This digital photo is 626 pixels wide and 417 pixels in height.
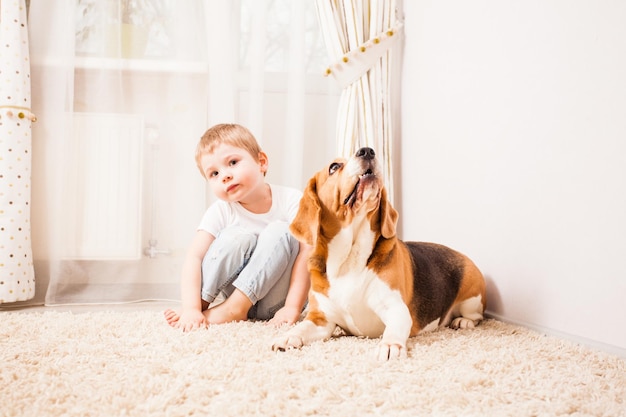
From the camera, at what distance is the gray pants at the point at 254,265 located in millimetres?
1879

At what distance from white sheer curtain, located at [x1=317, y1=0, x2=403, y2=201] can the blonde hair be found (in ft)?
2.31

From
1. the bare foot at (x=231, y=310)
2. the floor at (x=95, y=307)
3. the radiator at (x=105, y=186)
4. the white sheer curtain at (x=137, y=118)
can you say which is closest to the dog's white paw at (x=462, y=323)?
the bare foot at (x=231, y=310)

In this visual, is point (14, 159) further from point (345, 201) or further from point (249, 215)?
point (345, 201)

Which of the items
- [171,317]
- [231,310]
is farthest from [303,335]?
[171,317]

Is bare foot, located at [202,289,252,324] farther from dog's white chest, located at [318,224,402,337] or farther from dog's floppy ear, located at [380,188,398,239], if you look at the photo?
dog's floppy ear, located at [380,188,398,239]

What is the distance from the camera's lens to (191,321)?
5.73 ft

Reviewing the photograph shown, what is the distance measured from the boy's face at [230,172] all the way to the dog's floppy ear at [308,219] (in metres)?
0.43

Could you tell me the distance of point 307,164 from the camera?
9.31ft

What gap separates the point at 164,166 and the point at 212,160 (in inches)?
32.0

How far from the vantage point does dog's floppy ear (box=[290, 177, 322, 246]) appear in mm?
1550

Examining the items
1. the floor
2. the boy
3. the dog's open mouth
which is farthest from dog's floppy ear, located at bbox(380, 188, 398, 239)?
the floor

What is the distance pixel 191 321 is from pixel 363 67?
1.58m

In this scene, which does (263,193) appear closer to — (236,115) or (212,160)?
(212,160)

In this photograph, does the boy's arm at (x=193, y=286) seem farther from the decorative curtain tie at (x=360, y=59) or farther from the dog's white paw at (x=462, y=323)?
the decorative curtain tie at (x=360, y=59)
